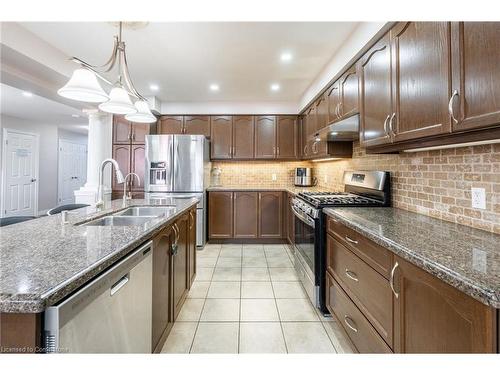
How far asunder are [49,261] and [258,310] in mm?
1711

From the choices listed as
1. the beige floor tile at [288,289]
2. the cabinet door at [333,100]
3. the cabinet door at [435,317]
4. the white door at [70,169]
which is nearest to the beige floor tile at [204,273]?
the beige floor tile at [288,289]

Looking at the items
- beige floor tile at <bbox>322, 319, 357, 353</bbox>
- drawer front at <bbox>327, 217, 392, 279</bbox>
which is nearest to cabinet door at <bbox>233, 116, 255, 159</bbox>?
drawer front at <bbox>327, 217, 392, 279</bbox>

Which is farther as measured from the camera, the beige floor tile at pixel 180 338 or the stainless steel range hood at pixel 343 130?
the stainless steel range hood at pixel 343 130

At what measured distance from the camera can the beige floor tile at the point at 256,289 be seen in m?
2.44

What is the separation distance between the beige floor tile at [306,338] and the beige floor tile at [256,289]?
1.63 feet

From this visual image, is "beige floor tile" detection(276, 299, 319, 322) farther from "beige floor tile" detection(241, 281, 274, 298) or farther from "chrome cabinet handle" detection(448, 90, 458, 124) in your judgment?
"chrome cabinet handle" detection(448, 90, 458, 124)

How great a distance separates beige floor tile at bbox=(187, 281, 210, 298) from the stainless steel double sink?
0.90 m

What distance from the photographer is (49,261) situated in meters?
0.87

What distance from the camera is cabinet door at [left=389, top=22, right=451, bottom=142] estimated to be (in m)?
1.20

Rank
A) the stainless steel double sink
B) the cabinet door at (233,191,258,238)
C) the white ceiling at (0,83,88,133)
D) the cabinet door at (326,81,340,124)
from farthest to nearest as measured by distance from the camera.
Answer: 1. the white ceiling at (0,83,88,133)
2. the cabinet door at (233,191,258,238)
3. the cabinet door at (326,81,340,124)
4. the stainless steel double sink

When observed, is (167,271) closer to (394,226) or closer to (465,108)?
(394,226)

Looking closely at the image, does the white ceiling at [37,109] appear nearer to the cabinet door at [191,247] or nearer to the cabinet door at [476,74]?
the cabinet door at [191,247]
